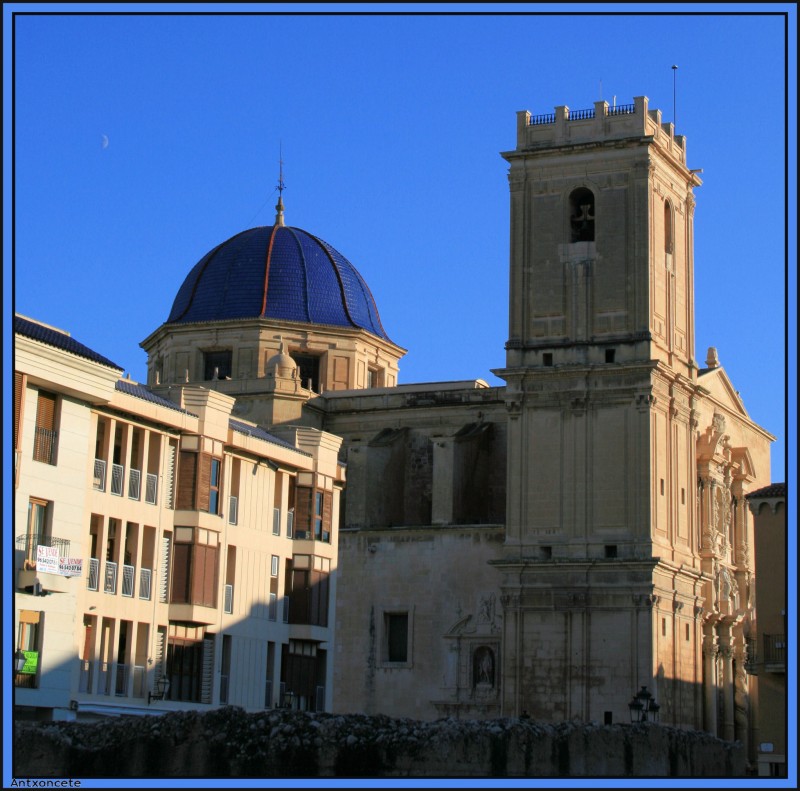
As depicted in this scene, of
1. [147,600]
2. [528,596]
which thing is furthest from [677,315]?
[147,600]

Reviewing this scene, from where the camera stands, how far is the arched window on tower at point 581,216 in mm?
66375

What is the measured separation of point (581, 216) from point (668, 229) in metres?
3.71

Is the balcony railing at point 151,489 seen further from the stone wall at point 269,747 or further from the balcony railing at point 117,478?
the stone wall at point 269,747

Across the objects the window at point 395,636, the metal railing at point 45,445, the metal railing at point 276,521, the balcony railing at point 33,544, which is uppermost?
the metal railing at point 45,445

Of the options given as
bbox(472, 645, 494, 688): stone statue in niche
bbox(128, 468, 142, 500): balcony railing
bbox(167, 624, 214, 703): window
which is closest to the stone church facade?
bbox(472, 645, 494, 688): stone statue in niche

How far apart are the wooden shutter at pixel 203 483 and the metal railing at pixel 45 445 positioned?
6452 millimetres

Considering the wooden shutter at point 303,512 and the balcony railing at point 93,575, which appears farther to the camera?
the wooden shutter at point 303,512

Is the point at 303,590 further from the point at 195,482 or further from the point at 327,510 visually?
the point at 195,482

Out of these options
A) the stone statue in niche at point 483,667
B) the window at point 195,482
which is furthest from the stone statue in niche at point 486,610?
the window at point 195,482

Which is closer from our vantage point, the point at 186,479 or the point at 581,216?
the point at 186,479

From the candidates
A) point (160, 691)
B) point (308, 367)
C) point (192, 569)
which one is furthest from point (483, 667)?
point (160, 691)

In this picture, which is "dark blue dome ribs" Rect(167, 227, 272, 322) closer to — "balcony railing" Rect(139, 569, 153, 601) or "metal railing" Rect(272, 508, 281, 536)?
"metal railing" Rect(272, 508, 281, 536)

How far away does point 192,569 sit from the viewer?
43594 mm

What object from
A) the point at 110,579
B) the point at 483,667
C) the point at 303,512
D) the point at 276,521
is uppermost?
the point at 303,512
